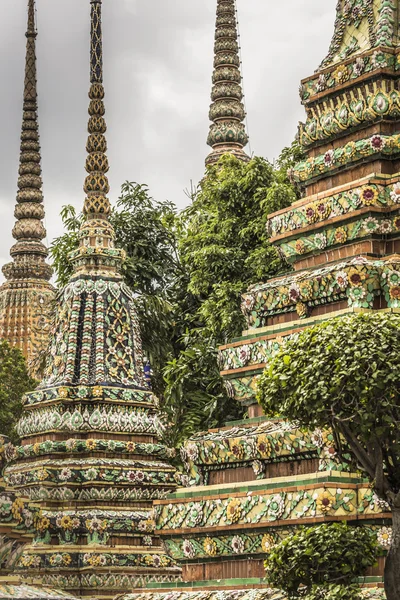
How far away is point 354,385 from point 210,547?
425 cm

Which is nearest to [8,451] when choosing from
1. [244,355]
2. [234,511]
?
[244,355]

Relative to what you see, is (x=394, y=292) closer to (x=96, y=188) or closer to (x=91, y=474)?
(x=91, y=474)

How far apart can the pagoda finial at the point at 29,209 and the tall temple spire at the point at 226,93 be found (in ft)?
17.9

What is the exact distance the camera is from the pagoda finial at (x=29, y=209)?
4034cm

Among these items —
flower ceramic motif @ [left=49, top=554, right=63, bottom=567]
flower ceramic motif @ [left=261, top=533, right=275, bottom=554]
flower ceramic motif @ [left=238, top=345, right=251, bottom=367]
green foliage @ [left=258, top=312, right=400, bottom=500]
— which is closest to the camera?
green foliage @ [left=258, top=312, right=400, bottom=500]

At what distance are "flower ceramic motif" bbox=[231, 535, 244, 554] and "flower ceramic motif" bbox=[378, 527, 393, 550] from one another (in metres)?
1.96

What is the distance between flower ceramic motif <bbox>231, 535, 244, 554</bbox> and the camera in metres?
14.6

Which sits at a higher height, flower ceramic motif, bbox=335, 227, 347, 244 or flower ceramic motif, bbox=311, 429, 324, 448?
flower ceramic motif, bbox=335, 227, 347, 244

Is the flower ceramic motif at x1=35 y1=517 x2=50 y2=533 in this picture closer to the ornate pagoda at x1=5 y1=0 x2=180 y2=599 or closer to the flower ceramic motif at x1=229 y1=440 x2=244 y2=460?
the ornate pagoda at x1=5 y1=0 x2=180 y2=599

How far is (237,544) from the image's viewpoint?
14711 mm

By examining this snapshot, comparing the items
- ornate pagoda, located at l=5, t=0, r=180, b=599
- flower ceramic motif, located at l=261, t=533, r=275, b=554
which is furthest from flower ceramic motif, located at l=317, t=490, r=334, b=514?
ornate pagoda, located at l=5, t=0, r=180, b=599

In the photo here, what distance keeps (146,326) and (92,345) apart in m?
5.16

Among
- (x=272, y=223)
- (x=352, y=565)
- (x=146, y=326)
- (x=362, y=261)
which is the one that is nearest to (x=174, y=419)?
(x=146, y=326)

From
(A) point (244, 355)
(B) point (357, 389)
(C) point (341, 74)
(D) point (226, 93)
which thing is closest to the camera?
(B) point (357, 389)
